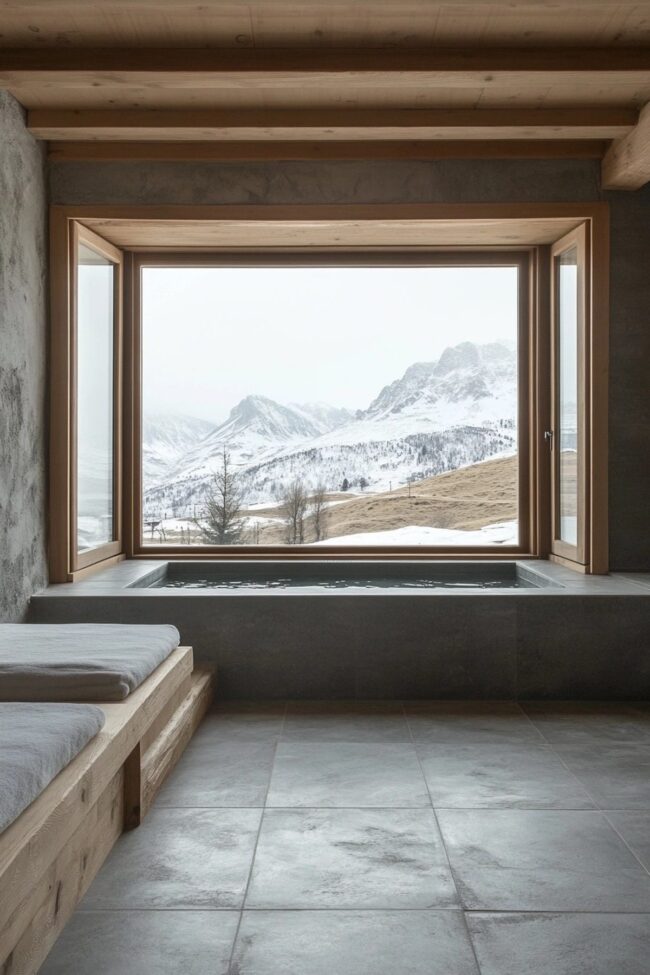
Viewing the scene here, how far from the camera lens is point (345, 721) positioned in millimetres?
3385

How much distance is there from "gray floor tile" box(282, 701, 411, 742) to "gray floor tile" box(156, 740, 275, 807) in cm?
21

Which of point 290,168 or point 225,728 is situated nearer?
point 225,728

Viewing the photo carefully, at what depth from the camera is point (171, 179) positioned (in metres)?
4.27

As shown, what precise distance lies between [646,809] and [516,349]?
309 cm

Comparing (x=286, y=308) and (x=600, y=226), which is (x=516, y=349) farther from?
(x=286, y=308)

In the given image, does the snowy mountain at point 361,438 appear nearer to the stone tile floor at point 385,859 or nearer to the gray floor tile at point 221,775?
the stone tile floor at point 385,859

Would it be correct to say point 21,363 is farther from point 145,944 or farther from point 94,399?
point 145,944

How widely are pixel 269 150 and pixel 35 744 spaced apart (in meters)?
3.19

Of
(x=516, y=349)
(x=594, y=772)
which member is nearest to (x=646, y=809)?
(x=594, y=772)

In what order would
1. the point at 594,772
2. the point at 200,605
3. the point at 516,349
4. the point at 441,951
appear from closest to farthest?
1. the point at 441,951
2. the point at 594,772
3. the point at 200,605
4. the point at 516,349

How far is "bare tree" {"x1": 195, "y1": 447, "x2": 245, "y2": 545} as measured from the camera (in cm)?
516

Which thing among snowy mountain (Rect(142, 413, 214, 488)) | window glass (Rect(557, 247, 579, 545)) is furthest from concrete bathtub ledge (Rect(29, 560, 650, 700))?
→ snowy mountain (Rect(142, 413, 214, 488))

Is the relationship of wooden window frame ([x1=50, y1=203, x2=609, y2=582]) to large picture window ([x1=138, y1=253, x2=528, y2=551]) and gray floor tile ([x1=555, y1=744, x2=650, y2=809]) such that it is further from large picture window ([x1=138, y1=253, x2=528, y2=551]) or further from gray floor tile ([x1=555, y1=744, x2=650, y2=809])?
gray floor tile ([x1=555, y1=744, x2=650, y2=809])

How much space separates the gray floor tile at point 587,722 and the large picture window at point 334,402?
152 cm
